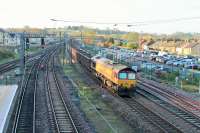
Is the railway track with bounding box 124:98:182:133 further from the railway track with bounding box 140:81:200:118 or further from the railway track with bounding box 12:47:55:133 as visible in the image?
the railway track with bounding box 12:47:55:133

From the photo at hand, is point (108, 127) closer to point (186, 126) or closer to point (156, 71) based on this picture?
point (186, 126)

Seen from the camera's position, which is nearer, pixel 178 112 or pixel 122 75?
pixel 178 112

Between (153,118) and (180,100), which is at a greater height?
(153,118)

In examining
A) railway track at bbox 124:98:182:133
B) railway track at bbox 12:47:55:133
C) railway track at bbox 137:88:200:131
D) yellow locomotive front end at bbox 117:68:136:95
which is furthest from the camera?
yellow locomotive front end at bbox 117:68:136:95

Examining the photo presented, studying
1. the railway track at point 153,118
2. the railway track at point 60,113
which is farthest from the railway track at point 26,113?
the railway track at point 153,118

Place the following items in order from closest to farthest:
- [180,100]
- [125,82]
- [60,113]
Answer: [60,113] < [180,100] < [125,82]

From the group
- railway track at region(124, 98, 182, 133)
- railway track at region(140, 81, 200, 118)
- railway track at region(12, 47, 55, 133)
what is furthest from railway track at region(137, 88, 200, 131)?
railway track at region(12, 47, 55, 133)

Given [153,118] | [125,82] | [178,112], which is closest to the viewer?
[153,118]

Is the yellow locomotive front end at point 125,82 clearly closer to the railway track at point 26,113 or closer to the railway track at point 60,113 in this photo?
the railway track at point 60,113

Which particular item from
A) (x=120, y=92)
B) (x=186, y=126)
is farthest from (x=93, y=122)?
(x=120, y=92)

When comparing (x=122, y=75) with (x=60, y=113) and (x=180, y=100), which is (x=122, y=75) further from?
(x=60, y=113)

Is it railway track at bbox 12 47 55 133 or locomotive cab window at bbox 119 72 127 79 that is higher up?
locomotive cab window at bbox 119 72 127 79

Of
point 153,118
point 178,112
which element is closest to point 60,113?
point 153,118

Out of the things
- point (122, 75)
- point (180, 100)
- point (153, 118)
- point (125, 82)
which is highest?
point (122, 75)
